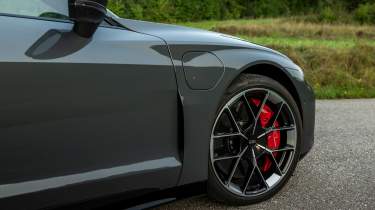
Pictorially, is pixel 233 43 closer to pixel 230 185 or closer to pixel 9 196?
pixel 230 185

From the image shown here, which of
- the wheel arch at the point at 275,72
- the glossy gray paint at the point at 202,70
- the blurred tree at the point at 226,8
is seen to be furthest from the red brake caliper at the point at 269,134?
the blurred tree at the point at 226,8

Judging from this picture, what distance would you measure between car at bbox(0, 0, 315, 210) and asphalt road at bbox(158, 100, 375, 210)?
0.23 meters

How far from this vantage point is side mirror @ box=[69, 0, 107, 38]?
217 centimetres

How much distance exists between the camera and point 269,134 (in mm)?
3076

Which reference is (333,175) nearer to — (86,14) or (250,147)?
(250,147)

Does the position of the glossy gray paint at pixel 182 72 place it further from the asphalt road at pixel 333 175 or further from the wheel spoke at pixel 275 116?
the asphalt road at pixel 333 175

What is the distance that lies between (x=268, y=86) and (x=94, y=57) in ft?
3.58

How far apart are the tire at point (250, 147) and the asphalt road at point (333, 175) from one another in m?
0.13

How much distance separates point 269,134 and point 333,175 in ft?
2.81

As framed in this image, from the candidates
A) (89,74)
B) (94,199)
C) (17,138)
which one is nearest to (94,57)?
(89,74)

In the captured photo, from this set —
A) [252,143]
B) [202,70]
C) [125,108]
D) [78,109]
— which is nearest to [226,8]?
[252,143]

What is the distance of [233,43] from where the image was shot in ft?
9.48

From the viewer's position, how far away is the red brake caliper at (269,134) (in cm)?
303

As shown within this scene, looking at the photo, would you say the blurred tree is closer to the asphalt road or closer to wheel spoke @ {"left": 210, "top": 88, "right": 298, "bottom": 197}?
the asphalt road
